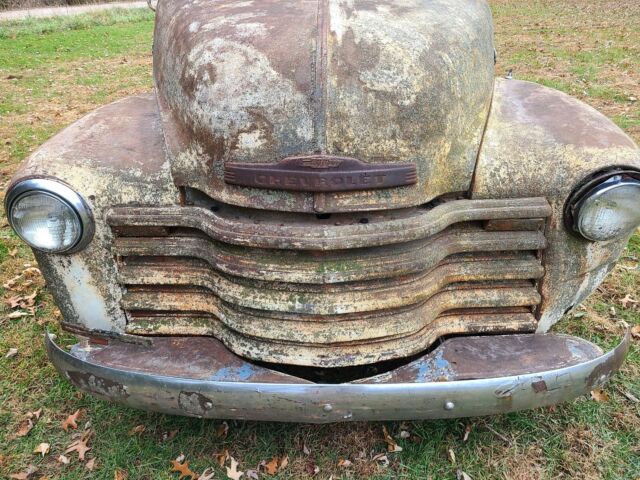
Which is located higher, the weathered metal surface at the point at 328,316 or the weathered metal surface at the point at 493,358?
the weathered metal surface at the point at 328,316

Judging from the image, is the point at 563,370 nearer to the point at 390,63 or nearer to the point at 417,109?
A: the point at 417,109

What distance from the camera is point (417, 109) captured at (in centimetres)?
210

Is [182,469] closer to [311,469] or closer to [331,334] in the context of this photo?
[311,469]

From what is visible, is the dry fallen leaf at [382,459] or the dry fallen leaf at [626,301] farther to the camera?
the dry fallen leaf at [626,301]

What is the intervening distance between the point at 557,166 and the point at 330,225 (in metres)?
0.95

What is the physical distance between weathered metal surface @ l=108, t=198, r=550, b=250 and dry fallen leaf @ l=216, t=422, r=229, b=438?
110 centimetres

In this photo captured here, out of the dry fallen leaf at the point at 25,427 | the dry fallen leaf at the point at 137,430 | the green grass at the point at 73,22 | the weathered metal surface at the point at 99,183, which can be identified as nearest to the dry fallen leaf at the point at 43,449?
the dry fallen leaf at the point at 25,427

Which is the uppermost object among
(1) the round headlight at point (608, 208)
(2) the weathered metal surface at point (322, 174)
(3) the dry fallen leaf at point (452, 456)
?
(2) the weathered metal surface at point (322, 174)

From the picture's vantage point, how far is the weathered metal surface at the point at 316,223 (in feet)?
6.50

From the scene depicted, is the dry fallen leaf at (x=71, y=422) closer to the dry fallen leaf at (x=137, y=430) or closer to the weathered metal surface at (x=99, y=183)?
the dry fallen leaf at (x=137, y=430)

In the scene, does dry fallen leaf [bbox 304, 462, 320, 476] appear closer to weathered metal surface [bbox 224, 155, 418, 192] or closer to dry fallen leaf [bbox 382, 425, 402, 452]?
dry fallen leaf [bbox 382, 425, 402, 452]

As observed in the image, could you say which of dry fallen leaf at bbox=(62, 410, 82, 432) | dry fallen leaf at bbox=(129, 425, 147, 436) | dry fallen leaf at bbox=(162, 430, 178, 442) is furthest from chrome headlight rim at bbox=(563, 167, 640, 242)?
A: dry fallen leaf at bbox=(62, 410, 82, 432)

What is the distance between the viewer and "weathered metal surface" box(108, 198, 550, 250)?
1981 mm

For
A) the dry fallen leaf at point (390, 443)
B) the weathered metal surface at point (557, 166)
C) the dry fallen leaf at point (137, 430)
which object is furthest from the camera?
the dry fallen leaf at point (137, 430)
